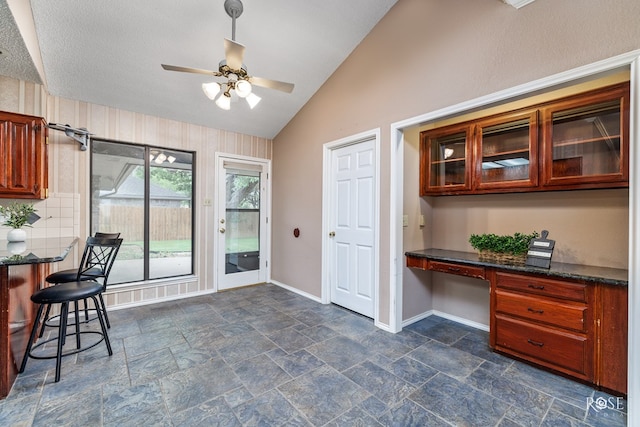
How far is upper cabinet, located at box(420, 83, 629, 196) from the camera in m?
2.11

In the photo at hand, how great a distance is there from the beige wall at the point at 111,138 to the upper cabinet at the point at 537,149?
3.16 meters

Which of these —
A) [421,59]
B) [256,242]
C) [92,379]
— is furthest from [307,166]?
[92,379]

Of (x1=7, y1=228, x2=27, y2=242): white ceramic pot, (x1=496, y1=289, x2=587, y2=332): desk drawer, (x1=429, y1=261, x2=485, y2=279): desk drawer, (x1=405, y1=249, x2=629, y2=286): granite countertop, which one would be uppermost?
(x1=7, y1=228, x2=27, y2=242): white ceramic pot

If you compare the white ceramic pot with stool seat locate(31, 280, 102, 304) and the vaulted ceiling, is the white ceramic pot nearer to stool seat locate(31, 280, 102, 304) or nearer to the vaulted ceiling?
stool seat locate(31, 280, 102, 304)

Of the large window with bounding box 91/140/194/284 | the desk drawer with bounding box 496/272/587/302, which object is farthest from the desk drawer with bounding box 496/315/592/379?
the large window with bounding box 91/140/194/284

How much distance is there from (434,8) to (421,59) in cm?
46

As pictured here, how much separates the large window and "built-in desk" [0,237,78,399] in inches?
48.5

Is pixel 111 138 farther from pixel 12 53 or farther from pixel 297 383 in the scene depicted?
pixel 297 383

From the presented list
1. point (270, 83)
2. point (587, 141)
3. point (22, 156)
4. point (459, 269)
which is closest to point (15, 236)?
point (22, 156)

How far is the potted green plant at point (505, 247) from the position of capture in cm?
246

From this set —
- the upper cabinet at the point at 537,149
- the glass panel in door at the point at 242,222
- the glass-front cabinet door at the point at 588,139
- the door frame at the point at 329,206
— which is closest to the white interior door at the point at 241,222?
the glass panel in door at the point at 242,222

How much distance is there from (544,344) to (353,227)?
6.90 feet

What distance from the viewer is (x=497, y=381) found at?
6.82ft

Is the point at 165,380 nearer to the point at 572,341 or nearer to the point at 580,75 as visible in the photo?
the point at 572,341
